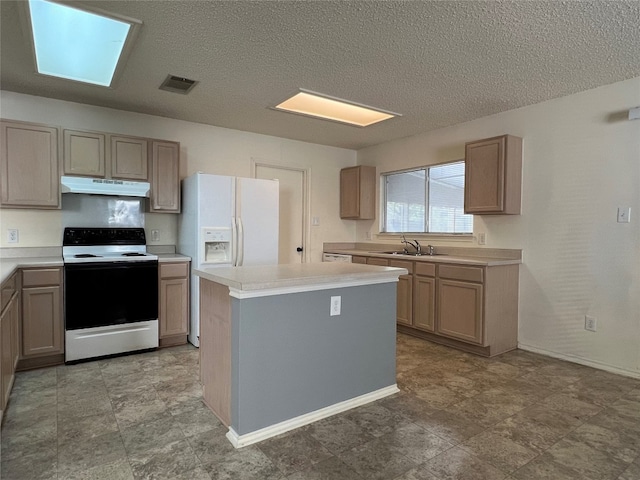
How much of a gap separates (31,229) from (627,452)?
467cm

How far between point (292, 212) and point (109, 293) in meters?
2.57

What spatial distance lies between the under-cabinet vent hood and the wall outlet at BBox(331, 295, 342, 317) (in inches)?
93.8

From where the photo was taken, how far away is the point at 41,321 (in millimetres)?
3035

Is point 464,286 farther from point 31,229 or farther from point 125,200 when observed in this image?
point 31,229

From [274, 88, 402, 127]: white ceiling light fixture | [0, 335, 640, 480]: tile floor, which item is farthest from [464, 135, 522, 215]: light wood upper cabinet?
[0, 335, 640, 480]: tile floor

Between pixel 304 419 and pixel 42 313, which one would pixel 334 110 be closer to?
pixel 304 419

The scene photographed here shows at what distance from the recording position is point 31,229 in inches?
136

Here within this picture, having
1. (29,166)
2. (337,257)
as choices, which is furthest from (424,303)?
(29,166)

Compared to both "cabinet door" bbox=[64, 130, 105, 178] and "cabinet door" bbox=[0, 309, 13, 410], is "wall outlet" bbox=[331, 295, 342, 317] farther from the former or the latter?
"cabinet door" bbox=[64, 130, 105, 178]

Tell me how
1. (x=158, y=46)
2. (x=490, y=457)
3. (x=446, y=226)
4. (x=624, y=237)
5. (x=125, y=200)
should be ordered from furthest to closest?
(x=446, y=226), (x=125, y=200), (x=624, y=237), (x=158, y=46), (x=490, y=457)

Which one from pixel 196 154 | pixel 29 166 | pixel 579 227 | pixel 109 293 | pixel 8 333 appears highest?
pixel 196 154

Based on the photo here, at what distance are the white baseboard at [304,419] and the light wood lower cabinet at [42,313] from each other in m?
1.99

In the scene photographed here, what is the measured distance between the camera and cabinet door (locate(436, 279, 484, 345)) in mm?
3436

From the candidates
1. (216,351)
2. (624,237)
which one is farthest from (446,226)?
(216,351)
